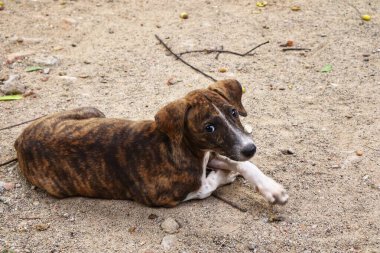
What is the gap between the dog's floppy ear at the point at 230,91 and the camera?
5.33 metres

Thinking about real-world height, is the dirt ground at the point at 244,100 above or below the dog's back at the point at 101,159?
below

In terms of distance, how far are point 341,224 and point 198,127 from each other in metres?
1.54

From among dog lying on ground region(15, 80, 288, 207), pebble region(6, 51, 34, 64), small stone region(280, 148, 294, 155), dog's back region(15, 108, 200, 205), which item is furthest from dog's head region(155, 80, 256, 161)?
Answer: pebble region(6, 51, 34, 64)

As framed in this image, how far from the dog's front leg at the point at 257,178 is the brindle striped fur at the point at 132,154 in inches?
15.2

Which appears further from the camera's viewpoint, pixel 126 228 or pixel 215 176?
pixel 215 176

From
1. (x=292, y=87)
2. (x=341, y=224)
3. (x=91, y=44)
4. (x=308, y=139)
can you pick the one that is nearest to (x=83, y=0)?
(x=91, y=44)

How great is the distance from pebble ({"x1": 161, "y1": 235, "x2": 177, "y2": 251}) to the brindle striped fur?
0.40 meters

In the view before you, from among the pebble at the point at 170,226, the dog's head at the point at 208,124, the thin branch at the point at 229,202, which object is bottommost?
the thin branch at the point at 229,202

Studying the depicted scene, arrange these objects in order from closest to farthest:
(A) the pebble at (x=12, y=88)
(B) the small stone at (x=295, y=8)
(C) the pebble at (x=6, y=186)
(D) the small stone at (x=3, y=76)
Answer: (C) the pebble at (x=6, y=186) → (A) the pebble at (x=12, y=88) → (D) the small stone at (x=3, y=76) → (B) the small stone at (x=295, y=8)

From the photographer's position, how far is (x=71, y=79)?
26.2ft

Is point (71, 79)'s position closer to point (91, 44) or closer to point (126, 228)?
point (91, 44)

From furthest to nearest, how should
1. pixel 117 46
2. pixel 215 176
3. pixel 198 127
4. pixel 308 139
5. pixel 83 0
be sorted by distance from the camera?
pixel 83 0
pixel 117 46
pixel 308 139
pixel 215 176
pixel 198 127

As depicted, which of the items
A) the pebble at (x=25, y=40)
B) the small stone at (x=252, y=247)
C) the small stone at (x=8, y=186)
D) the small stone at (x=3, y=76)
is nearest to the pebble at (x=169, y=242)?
the small stone at (x=252, y=247)

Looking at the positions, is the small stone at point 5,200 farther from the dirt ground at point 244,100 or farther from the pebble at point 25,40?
the pebble at point 25,40
